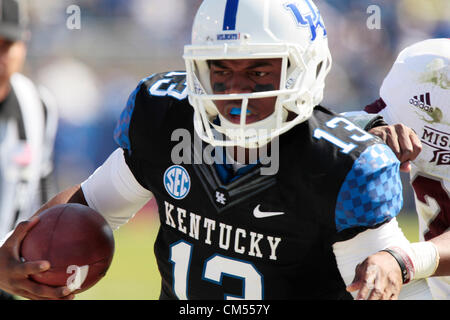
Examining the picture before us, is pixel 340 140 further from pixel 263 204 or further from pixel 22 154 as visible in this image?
pixel 22 154

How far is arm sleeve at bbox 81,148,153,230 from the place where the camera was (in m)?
2.30

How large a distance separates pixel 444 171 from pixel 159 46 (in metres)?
4.98

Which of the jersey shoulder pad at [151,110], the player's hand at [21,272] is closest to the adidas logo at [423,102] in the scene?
the jersey shoulder pad at [151,110]

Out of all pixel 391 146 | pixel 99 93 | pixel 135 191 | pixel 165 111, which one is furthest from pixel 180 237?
pixel 99 93

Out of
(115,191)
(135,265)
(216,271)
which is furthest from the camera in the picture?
(135,265)

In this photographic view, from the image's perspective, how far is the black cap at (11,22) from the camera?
2689 millimetres

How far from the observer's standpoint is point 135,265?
559cm

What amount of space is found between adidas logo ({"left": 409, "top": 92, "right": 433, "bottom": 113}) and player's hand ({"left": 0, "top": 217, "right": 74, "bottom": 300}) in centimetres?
144

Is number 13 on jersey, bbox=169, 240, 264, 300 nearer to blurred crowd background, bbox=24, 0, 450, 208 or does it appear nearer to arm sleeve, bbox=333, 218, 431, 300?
arm sleeve, bbox=333, 218, 431, 300

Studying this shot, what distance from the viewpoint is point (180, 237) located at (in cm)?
214

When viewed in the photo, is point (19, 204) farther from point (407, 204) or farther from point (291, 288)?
point (407, 204)

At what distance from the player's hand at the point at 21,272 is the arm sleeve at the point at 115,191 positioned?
30cm

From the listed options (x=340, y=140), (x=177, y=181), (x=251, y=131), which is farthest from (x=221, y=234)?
(x=340, y=140)

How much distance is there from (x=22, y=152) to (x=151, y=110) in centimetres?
111
